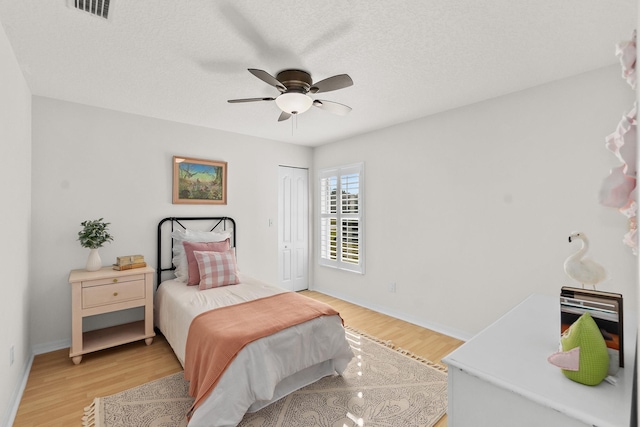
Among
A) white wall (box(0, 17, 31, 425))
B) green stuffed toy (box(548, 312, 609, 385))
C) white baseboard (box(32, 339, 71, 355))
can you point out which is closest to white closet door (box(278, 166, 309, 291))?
white baseboard (box(32, 339, 71, 355))

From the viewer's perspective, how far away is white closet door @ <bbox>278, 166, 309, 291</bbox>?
4.95 meters

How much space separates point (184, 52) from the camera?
→ 2.18 m

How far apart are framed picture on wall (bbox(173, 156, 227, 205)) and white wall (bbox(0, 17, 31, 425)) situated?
4.46 ft

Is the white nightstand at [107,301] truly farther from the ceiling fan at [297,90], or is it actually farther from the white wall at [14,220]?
the ceiling fan at [297,90]

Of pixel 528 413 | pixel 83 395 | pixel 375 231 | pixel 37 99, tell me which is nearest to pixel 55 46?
pixel 37 99

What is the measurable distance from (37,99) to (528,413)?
4309 millimetres

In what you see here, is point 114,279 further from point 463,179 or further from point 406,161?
point 463,179

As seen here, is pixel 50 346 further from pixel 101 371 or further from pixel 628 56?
pixel 628 56

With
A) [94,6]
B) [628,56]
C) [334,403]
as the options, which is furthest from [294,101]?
[334,403]

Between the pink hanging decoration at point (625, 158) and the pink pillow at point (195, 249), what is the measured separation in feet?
11.1

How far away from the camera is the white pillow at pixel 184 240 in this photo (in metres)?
3.46

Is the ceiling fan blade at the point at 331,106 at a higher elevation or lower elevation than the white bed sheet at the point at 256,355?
higher

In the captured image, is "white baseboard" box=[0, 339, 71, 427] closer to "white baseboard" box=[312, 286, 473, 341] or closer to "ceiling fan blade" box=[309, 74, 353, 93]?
"ceiling fan blade" box=[309, 74, 353, 93]

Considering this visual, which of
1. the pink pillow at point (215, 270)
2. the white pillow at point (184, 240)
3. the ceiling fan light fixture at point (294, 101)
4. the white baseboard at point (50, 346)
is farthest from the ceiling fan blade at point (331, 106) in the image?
the white baseboard at point (50, 346)
